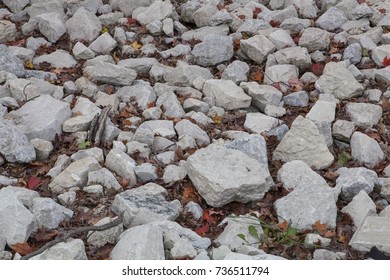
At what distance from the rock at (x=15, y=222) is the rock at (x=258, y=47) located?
Result: 15.7ft

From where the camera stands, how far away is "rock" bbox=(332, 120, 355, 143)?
7.32 meters

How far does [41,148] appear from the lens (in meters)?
6.89

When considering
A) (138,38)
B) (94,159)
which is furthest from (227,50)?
(94,159)

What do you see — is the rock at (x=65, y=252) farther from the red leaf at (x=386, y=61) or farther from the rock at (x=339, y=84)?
the red leaf at (x=386, y=61)

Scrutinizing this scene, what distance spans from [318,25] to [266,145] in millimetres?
3647

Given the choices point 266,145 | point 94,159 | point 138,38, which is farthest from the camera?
point 138,38

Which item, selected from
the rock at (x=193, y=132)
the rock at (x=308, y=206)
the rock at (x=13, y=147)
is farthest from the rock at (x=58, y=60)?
the rock at (x=308, y=206)

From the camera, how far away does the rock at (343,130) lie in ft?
24.0

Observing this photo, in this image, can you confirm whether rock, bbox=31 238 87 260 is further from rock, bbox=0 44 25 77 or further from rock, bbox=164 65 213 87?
rock, bbox=0 44 25 77

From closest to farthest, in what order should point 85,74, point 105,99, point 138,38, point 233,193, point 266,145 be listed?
point 233,193 < point 266,145 < point 105,99 < point 85,74 < point 138,38

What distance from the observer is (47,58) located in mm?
9062

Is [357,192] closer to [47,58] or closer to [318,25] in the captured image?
[318,25]

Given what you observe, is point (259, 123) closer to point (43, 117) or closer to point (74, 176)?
point (74, 176)

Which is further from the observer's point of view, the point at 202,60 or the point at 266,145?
the point at 202,60
